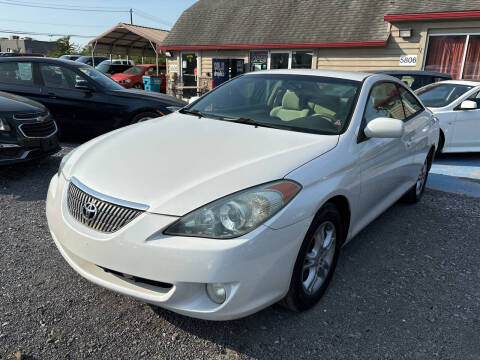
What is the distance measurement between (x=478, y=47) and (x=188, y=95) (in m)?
11.1

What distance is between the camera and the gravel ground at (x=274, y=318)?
230 cm

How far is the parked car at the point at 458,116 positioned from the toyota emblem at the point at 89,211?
6626 mm

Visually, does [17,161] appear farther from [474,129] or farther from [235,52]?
[235,52]

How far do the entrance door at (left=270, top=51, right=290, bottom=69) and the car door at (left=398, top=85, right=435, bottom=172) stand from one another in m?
10.8

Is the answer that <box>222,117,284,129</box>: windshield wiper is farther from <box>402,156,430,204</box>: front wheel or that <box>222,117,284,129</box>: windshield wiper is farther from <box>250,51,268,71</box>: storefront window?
<box>250,51,268,71</box>: storefront window

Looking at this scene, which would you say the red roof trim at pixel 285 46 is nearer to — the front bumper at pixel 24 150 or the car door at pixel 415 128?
the car door at pixel 415 128

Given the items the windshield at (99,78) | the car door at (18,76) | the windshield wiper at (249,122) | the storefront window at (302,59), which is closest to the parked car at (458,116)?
the windshield wiper at (249,122)

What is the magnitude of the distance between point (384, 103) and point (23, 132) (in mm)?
4116

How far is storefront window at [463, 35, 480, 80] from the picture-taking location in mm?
11633

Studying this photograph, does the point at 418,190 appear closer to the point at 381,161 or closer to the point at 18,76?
the point at 381,161

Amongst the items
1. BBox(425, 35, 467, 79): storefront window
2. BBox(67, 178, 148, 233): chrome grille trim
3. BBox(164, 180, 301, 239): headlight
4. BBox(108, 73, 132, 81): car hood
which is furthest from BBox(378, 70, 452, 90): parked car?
BBox(108, 73, 132, 81): car hood

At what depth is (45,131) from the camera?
5.22 meters

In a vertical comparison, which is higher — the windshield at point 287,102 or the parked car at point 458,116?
the windshield at point 287,102

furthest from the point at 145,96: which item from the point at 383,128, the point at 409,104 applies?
the point at 383,128
